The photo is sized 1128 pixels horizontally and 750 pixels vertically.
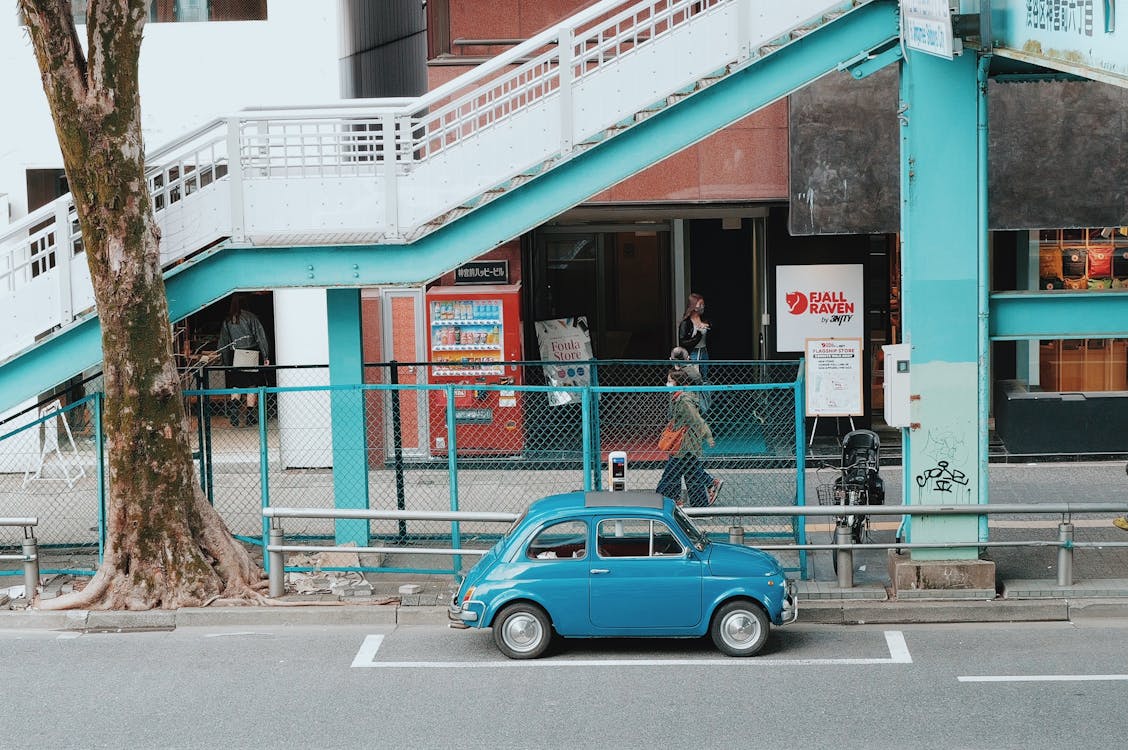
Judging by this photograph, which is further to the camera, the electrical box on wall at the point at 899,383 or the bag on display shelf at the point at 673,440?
the bag on display shelf at the point at 673,440

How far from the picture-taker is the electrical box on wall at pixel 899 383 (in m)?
11.8

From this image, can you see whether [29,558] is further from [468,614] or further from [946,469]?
[946,469]

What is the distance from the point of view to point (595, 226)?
64.0ft

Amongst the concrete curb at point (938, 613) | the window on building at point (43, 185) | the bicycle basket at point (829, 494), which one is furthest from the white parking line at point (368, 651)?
the window on building at point (43, 185)

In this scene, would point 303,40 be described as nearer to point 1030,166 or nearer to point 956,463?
point 1030,166

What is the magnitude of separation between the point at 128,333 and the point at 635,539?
4.66 meters

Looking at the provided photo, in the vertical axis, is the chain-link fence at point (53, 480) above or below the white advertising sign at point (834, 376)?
below

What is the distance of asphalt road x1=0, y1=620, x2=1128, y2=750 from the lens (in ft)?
29.2

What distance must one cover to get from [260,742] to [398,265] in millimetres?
5105

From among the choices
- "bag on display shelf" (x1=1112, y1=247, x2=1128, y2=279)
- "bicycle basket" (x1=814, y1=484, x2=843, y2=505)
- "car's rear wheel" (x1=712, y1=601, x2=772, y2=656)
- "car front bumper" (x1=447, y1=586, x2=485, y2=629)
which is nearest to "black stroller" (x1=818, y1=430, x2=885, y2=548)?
"bicycle basket" (x1=814, y1=484, x2=843, y2=505)

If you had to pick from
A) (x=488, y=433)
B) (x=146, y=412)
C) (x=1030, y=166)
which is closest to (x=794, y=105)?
(x=1030, y=166)

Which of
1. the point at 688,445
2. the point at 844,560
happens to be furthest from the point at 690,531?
the point at 688,445

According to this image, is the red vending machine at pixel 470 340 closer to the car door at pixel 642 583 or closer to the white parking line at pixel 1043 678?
the car door at pixel 642 583

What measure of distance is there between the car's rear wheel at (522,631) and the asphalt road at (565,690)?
0.11 meters
